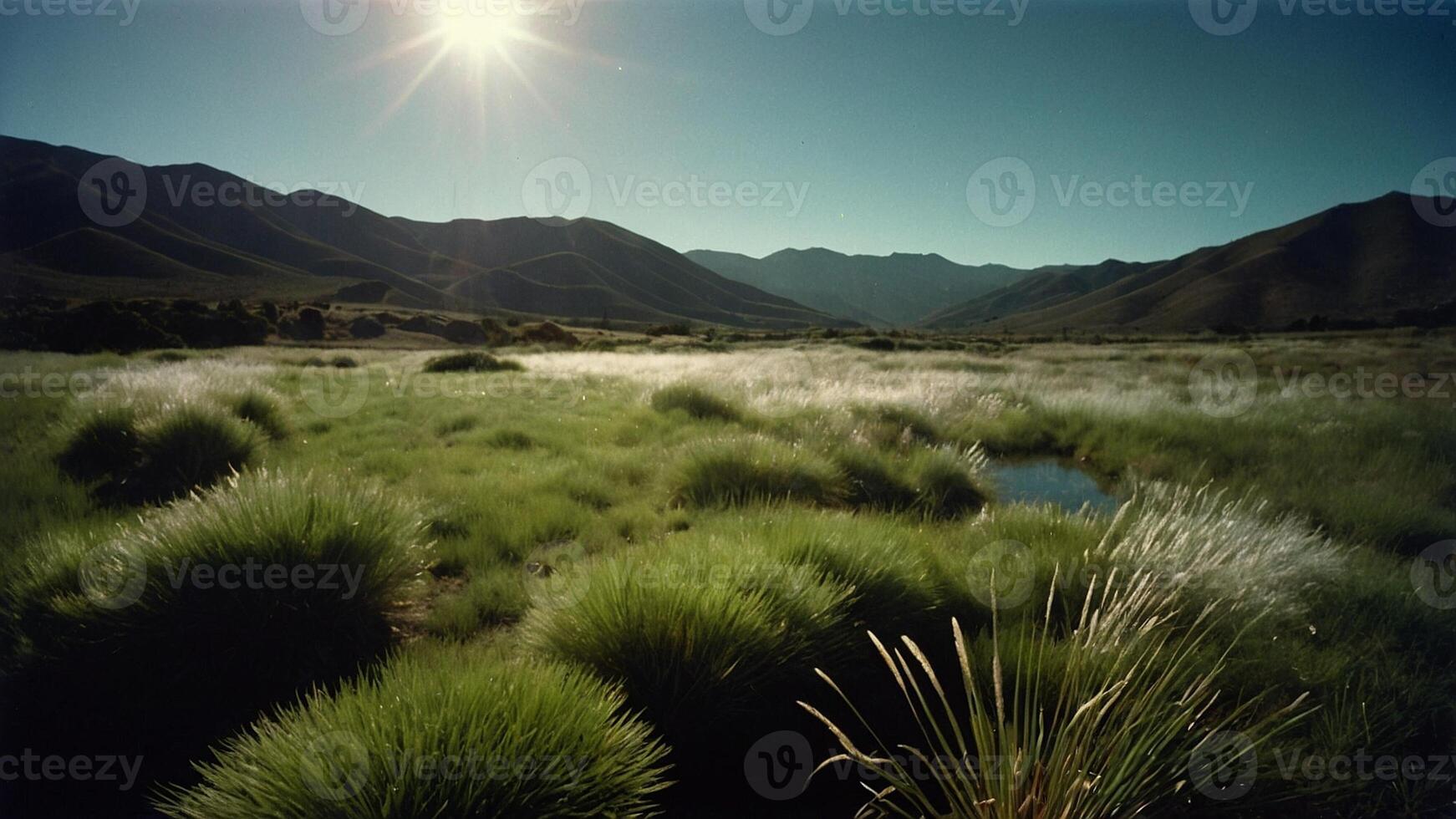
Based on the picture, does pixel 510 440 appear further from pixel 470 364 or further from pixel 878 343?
pixel 878 343

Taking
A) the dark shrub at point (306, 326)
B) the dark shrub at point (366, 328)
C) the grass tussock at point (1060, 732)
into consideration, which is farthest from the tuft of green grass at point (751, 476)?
the dark shrub at point (366, 328)

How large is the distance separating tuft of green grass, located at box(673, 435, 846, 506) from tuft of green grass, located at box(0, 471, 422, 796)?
255cm

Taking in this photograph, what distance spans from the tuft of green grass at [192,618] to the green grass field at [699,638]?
1 centimetres

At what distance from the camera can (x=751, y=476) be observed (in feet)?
17.2

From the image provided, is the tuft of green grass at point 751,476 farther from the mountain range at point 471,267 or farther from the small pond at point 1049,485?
the mountain range at point 471,267

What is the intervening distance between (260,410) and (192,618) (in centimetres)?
564

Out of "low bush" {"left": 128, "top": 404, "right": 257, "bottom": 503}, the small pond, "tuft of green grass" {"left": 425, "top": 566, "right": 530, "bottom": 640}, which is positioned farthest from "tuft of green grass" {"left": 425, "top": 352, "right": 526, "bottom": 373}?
"tuft of green grass" {"left": 425, "top": 566, "right": 530, "bottom": 640}

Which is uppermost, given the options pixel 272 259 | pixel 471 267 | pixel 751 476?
pixel 471 267

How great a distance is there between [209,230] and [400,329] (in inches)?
6283

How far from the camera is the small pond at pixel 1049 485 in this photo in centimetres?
574

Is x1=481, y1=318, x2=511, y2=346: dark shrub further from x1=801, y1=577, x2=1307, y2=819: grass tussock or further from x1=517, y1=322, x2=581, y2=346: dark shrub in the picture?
x1=801, y1=577, x2=1307, y2=819: grass tussock

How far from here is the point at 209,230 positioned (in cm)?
14888

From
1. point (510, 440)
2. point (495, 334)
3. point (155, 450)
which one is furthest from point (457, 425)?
point (495, 334)

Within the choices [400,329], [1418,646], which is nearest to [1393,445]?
[1418,646]
